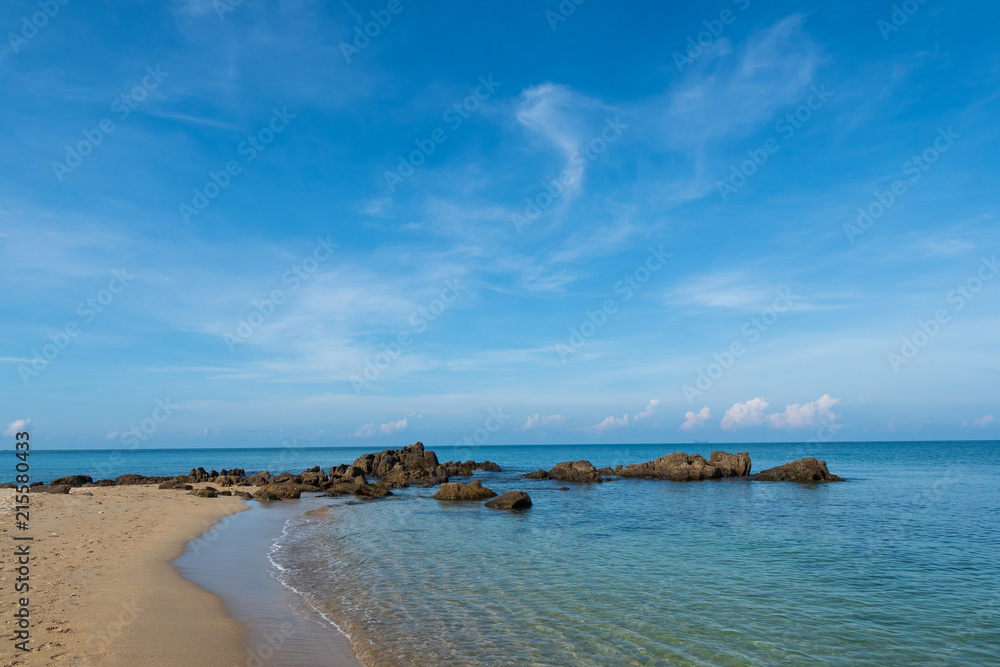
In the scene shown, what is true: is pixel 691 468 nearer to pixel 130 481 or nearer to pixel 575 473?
pixel 575 473

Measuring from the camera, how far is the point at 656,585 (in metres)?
16.9

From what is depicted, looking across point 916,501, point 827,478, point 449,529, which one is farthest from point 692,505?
point 827,478

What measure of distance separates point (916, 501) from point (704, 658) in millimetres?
39385

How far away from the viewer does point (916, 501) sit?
39531mm

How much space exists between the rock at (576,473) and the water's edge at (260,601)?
43.3 m

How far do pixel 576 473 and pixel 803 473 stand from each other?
25.9 metres

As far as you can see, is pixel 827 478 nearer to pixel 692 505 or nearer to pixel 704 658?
pixel 692 505

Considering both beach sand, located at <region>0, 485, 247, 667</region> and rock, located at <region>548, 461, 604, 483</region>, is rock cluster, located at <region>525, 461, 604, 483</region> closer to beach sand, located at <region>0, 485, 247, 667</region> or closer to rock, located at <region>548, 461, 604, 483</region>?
rock, located at <region>548, 461, 604, 483</region>

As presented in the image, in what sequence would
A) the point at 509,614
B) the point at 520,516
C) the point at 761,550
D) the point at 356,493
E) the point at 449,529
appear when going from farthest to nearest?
the point at 356,493 < the point at 520,516 < the point at 449,529 < the point at 761,550 < the point at 509,614

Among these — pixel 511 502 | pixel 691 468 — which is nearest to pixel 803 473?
Result: pixel 691 468

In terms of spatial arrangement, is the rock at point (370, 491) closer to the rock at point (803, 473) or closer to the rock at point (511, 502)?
the rock at point (511, 502)

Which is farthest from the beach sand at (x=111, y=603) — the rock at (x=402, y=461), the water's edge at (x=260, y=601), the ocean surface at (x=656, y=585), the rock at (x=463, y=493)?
the rock at (x=402, y=461)

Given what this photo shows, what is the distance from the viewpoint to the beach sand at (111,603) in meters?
9.98

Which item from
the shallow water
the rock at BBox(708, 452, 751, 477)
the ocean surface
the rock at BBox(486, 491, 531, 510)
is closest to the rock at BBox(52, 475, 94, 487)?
the ocean surface
